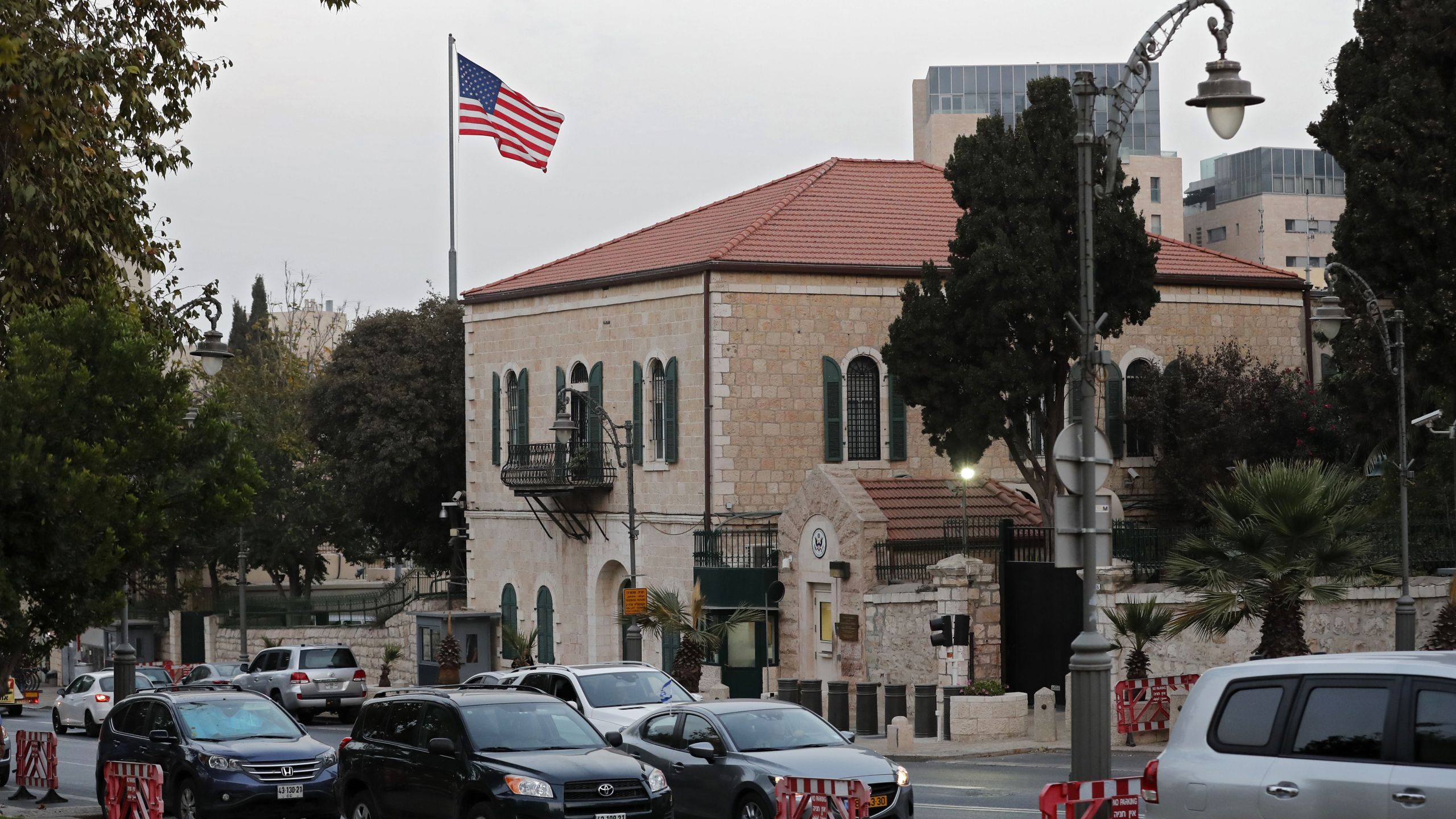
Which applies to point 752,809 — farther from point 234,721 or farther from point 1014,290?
point 1014,290

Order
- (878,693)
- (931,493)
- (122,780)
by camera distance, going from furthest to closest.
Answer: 1. (931,493)
2. (878,693)
3. (122,780)

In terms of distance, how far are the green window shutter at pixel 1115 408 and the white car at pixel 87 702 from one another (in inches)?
898

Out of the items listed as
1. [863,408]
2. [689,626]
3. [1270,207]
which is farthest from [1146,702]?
[1270,207]

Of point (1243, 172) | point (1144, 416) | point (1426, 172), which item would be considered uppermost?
point (1243, 172)

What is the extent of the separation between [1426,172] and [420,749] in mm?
19053

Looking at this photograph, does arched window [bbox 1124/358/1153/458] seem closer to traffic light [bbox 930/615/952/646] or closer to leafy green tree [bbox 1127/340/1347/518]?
leafy green tree [bbox 1127/340/1347/518]

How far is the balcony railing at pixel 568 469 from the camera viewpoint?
4094 centimetres

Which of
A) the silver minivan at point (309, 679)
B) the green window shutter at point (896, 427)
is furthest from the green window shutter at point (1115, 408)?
the silver minivan at point (309, 679)

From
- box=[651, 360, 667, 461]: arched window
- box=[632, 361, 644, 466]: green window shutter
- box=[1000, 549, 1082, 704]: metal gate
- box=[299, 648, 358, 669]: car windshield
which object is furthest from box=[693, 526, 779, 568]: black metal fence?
box=[299, 648, 358, 669]: car windshield

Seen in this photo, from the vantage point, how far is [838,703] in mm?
29625

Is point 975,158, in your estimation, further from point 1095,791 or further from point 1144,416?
point 1095,791

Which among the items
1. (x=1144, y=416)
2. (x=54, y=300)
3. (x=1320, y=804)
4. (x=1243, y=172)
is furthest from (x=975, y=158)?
(x=1243, y=172)

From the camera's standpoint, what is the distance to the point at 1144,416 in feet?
131

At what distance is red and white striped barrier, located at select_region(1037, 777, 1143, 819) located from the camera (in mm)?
12594
